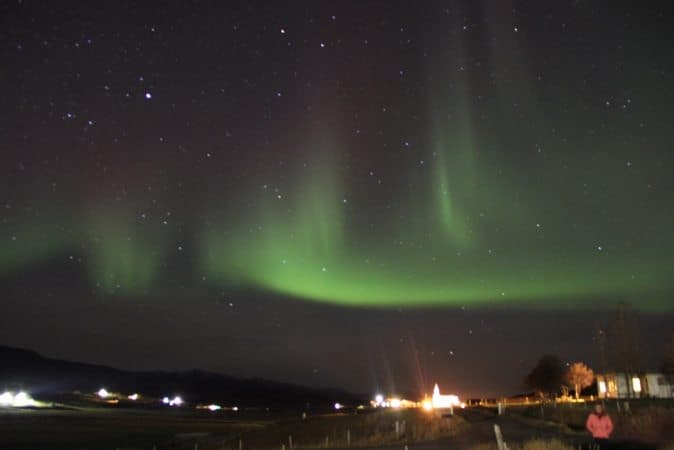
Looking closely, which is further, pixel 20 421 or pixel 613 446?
pixel 20 421

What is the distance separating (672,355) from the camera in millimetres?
79125

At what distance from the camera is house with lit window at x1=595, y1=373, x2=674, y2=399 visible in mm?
82750

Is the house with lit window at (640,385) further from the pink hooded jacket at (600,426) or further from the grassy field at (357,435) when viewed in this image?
the pink hooded jacket at (600,426)

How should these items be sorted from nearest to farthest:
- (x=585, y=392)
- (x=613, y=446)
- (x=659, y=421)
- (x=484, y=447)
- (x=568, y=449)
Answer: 1. (x=613, y=446)
2. (x=568, y=449)
3. (x=484, y=447)
4. (x=659, y=421)
5. (x=585, y=392)

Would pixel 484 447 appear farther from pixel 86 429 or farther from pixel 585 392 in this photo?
pixel 585 392

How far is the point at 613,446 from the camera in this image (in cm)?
2086

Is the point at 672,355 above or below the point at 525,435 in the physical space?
above

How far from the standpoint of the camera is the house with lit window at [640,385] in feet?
271

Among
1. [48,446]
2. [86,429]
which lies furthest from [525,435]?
[86,429]

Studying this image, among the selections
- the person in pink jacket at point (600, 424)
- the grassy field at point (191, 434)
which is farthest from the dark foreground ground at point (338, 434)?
the person in pink jacket at point (600, 424)

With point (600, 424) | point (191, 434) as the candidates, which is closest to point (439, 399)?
point (191, 434)

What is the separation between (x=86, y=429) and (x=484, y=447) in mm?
51268

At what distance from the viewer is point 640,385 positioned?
83.7 metres

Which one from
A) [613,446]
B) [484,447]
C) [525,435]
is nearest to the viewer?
[613,446]
